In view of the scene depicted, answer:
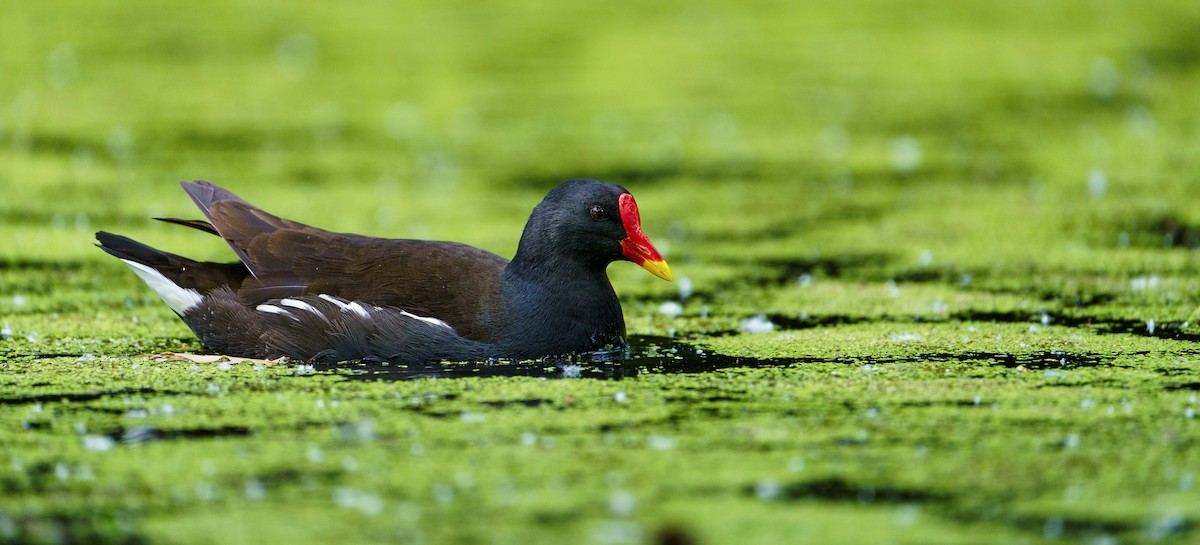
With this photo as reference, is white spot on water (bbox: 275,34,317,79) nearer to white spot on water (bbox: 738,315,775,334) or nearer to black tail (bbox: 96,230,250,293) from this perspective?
black tail (bbox: 96,230,250,293)

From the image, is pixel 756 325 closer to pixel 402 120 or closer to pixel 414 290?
pixel 414 290

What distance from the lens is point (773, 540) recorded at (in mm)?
2955

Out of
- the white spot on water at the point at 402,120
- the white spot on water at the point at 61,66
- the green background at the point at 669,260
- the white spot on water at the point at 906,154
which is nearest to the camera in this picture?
the green background at the point at 669,260

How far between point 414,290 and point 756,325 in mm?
1263

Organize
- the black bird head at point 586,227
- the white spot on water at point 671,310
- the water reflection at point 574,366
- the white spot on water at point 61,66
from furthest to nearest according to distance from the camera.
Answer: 1. the white spot on water at point 61,66
2. the white spot on water at point 671,310
3. the black bird head at point 586,227
4. the water reflection at point 574,366

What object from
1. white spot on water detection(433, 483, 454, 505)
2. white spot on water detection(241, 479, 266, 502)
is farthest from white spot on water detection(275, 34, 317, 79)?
white spot on water detection(433, 483, 454, 505)

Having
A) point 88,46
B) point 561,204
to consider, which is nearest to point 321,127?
point 88,46

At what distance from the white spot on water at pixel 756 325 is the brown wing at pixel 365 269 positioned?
0.89 metres

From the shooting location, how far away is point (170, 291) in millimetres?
4797

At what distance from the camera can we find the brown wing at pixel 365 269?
4.50 meters

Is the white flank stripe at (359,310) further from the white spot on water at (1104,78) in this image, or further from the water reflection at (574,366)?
the white spot on water at (1104,78)

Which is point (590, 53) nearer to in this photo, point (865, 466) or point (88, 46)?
point (88, 46)

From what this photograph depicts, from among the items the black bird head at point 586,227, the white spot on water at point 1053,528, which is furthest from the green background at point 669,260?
the black bird head at point 586,227

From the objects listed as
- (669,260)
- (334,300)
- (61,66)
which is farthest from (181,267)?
(61,66)
